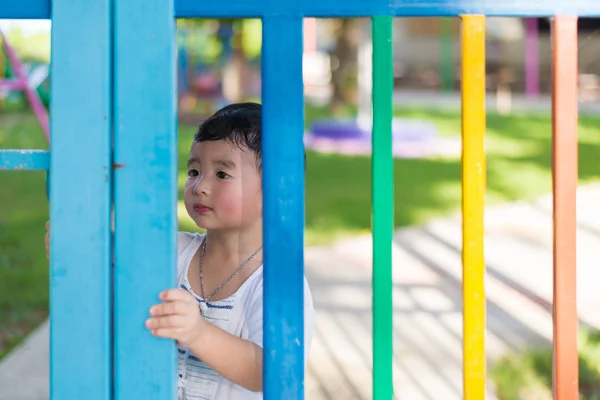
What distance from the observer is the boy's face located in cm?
178

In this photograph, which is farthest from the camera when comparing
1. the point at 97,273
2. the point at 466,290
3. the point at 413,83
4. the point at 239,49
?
the point at 413,83

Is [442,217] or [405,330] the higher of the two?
[442,217]

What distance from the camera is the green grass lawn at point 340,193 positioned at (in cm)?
454

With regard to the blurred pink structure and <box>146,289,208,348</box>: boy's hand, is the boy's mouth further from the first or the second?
the blurred pink structure

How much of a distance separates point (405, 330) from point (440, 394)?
743 mm

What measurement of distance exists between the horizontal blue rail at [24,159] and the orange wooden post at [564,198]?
2.81 feet

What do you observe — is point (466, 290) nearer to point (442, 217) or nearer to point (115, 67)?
point (115, 67)

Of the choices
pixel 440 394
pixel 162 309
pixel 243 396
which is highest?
pixel 162 309

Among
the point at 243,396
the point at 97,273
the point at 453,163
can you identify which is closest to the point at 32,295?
the point at 243,396

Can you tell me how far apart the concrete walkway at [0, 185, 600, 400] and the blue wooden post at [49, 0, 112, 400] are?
1706 millimetres

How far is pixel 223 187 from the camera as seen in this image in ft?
5.88

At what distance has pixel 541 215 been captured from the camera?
6316 millimetres

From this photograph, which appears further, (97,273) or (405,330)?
(405,330)

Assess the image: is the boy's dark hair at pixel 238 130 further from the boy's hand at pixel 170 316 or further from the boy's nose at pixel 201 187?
the boy's hand at pixel 170 316
